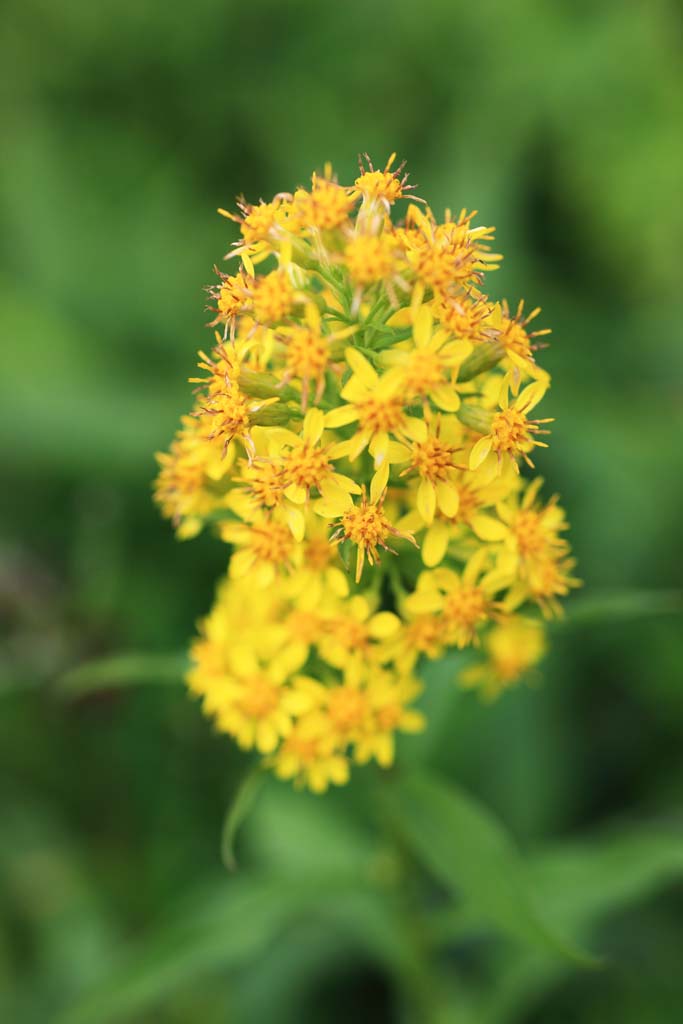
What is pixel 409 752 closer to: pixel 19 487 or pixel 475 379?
pixel 475 379

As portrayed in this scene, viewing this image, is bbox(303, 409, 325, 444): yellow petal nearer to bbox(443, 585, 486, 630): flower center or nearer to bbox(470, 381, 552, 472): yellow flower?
bbox(470, 381, 552, 472): yellow flower

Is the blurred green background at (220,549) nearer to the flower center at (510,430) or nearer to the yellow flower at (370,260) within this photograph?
the flower center at (510,430)

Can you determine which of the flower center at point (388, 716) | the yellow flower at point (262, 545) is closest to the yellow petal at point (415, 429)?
the yellow flower at point (262, 545)

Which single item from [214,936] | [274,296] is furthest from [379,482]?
[214,936]

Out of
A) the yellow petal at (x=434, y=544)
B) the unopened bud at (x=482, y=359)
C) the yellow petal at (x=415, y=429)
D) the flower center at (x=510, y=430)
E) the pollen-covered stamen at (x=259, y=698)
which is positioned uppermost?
the unopened bud at (x=482, y=359)

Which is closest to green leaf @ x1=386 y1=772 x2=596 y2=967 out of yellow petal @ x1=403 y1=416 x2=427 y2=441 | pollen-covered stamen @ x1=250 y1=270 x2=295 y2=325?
yellow petal @ x1=403 y1=416 x2=427 y2=441

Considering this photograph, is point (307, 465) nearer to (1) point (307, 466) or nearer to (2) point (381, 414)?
(1) point (307, 466)

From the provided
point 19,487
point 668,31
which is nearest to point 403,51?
point 668,31
